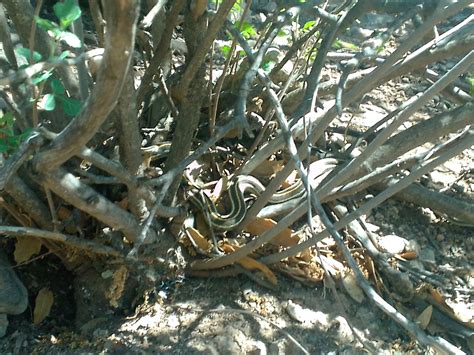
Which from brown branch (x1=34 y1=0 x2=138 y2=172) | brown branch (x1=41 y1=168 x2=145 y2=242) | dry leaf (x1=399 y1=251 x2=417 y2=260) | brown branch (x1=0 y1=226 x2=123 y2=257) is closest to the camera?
brown branch (x1=34 y1=0 x2=138 y2=172)

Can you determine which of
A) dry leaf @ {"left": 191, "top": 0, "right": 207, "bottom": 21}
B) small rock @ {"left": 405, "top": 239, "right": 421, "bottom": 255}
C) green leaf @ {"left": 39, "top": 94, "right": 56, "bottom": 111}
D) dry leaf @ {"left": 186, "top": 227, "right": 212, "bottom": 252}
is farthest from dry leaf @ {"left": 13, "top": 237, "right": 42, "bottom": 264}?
small rock @ {"left": 405, "top": 239, "right": 421, "bottom": 255}

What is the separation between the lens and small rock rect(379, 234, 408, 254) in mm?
2992

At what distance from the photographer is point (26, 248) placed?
8.33 ft

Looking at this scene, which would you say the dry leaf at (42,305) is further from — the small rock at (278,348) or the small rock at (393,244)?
the small rock at (393,244)

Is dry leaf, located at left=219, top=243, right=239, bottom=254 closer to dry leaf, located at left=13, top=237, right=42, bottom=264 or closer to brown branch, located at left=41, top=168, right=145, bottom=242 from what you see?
brown branch, located at left=41, top=168, right=145, bottom=242

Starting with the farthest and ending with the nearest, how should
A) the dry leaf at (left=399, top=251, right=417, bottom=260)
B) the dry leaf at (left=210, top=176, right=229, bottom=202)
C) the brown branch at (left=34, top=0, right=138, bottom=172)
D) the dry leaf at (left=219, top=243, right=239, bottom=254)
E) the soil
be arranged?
the dry leaf at (left=399, top=251, right=417, bottom=260) < the dry leaf at (left=210, top=176, right=229, bottom=202) < the dry leaf at (left=219, top=243, right=239, bottom=254) < the soil < the brown branch at (left=34, top=0, right=138, bottom=172)

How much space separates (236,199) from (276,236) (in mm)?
234

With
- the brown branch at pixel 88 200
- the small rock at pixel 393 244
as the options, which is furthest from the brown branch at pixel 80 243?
the small rock at pixel 393 244

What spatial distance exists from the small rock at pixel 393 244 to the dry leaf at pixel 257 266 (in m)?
0.59

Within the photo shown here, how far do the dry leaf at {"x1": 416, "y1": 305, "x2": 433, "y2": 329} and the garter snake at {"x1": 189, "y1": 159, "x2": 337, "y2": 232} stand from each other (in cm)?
70

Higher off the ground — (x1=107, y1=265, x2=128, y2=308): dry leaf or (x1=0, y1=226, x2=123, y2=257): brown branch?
(x1=0, y1=226, x2=123, y2=257): brown branch

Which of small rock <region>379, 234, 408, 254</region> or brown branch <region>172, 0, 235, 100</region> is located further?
small rock <region>379, 234, 408, 254</region>

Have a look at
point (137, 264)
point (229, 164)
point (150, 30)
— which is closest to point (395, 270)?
point (229, 164)

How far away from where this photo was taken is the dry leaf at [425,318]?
8.89 feet
